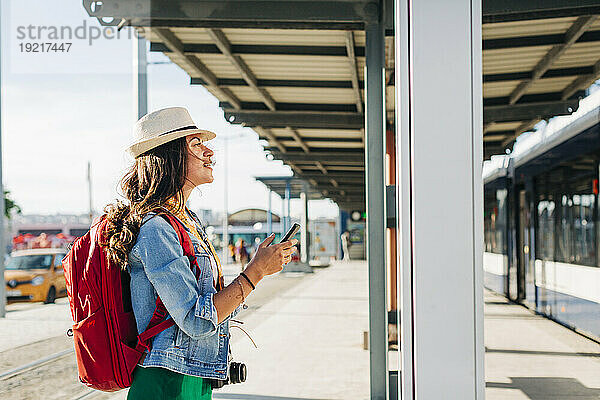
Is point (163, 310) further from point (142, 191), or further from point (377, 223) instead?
point (377, 223)

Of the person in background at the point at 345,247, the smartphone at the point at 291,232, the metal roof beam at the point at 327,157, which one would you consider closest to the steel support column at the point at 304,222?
the metal roof beam at the point at 327,157

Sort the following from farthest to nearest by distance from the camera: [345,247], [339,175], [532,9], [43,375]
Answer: [345,247] < [339,175] < [43,375] < [532,9]

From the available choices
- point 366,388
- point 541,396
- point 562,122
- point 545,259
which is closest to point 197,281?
point 541,396

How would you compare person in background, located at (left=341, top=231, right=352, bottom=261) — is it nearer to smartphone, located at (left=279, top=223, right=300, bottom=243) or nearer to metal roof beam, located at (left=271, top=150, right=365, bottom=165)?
metal roof beam, located at (left=271, top=150, right=365, bottom=165)

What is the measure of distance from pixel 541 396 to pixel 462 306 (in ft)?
2.80

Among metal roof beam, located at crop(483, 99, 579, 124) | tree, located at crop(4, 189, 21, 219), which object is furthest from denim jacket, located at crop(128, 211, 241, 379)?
tree, located at crop(4, 189, 21, 219)

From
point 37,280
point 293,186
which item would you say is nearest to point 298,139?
point 37,280

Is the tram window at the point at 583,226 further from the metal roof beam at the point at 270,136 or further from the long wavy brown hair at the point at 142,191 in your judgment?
the metal roof beam at the point at 270,136

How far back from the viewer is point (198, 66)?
21.6 ft

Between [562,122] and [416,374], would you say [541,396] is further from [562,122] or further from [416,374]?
[562,122]

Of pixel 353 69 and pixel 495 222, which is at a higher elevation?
pixel 353 69

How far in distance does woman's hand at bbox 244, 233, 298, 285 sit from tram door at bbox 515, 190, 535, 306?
1.35 metres

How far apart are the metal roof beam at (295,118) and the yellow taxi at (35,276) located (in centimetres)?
569

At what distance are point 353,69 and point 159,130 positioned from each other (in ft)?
16.7
